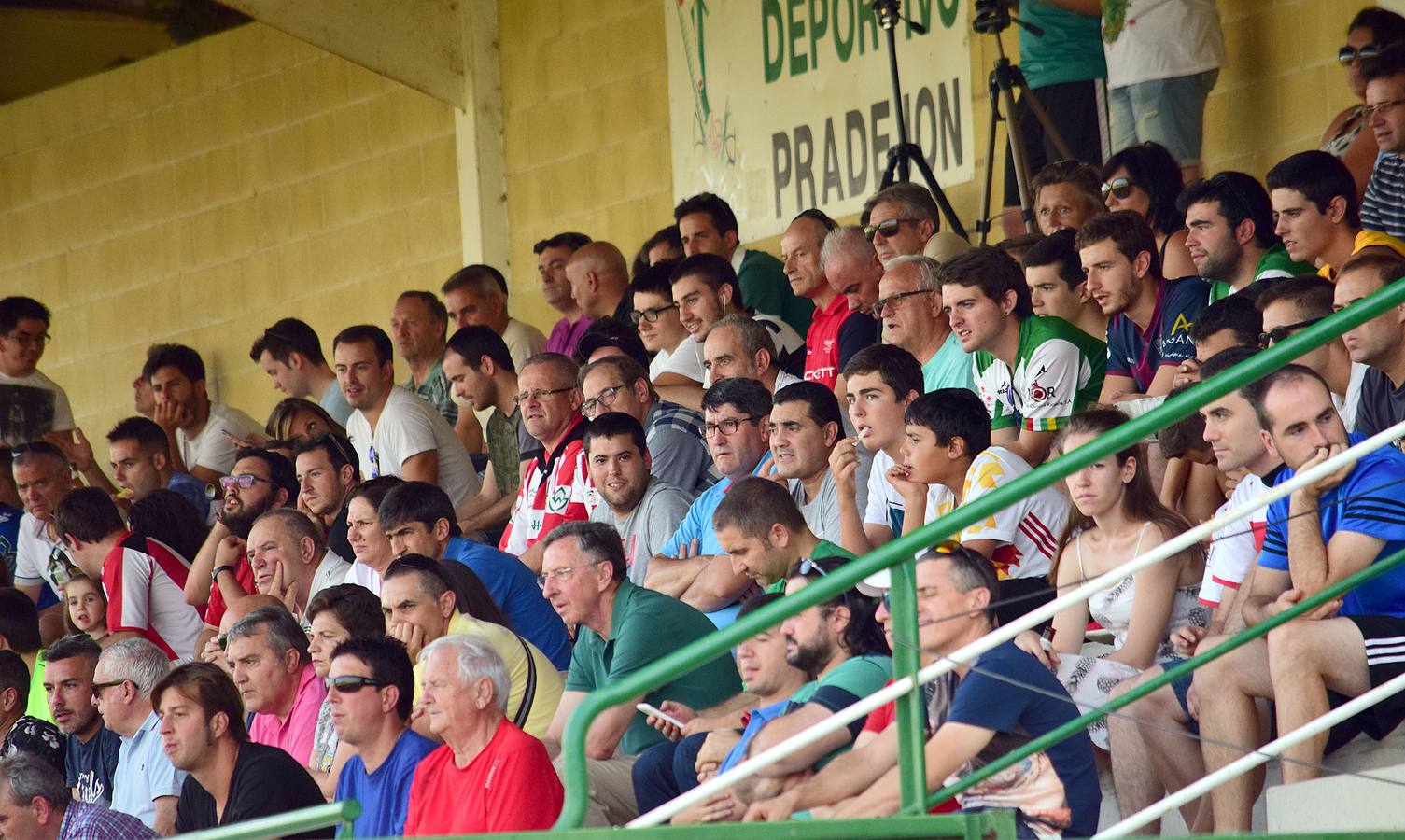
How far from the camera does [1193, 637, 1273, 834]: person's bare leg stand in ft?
14.5

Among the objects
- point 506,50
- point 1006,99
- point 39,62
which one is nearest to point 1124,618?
point 1006,99

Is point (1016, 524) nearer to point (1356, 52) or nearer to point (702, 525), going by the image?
point (702, 525)

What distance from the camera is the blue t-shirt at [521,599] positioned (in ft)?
22.1

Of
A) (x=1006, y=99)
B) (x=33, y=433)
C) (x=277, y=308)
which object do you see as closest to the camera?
(x=1006, y=99)

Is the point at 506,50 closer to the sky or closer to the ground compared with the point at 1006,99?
closer to the sky

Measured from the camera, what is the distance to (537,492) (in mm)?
7551

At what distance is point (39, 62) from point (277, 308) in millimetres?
3013

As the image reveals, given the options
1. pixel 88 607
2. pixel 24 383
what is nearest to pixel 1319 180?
pixel 88 607

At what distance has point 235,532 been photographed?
8141 millimetres

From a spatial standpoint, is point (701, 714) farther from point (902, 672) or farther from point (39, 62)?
point (39, 62)

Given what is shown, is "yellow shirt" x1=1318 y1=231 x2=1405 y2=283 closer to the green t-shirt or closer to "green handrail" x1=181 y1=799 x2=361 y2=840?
the green t-shirt

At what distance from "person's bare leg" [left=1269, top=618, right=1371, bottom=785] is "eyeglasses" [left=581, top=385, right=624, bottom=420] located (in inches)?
137

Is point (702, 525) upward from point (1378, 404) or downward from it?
downward

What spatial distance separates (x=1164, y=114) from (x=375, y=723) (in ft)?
13.2
